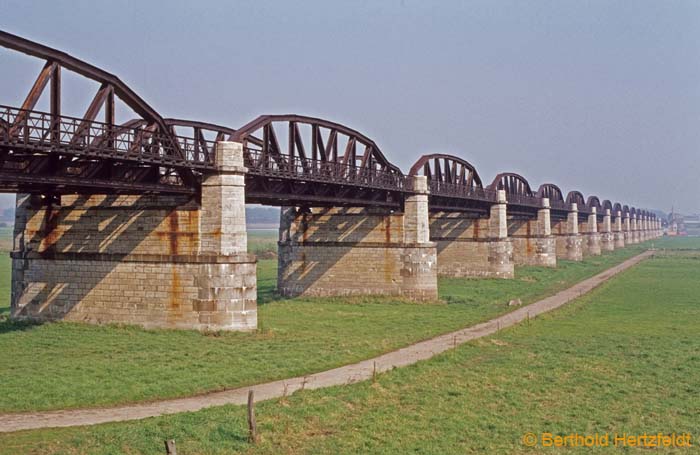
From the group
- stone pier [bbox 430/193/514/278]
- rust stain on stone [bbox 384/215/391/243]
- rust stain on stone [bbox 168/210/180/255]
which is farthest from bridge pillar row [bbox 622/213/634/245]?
rust stain on stone [bbox 168/210/180/255]

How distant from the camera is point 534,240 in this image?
9069cm

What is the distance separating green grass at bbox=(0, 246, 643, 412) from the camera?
20.8 m

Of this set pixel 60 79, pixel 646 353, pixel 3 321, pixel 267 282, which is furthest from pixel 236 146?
pixel 267 282

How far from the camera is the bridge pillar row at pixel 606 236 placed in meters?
143

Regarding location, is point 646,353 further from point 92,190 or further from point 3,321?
point 3,321

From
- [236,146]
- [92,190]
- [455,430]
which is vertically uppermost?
[236,146]

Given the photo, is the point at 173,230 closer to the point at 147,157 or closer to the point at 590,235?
the point at 147,157

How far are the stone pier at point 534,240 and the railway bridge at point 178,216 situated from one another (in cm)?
3963

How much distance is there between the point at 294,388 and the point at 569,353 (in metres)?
11.8

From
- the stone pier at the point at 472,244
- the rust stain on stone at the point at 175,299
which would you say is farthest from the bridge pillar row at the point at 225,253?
the stone pier at the point at 472,244

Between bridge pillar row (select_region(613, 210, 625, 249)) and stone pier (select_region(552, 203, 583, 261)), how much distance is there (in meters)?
48.5

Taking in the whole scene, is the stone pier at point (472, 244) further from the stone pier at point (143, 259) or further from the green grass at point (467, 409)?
the stone pier at point (143, 259)

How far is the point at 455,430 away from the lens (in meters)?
17.4

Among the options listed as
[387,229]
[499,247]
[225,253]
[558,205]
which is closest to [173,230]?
[225,253]
